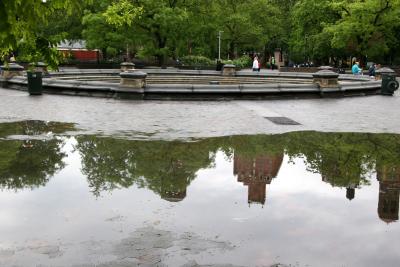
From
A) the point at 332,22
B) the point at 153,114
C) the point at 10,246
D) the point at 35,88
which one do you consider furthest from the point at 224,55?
the point at 10,246

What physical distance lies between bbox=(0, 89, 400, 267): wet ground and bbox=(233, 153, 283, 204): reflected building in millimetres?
33

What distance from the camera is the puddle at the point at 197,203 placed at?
5.29 m

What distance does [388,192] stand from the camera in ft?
25.8

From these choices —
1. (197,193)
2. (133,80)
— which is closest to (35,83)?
(133,80)

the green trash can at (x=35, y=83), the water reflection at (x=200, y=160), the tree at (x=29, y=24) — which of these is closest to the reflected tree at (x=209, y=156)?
the water reflection at (x=200, y=160)

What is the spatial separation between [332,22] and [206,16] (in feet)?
56.4

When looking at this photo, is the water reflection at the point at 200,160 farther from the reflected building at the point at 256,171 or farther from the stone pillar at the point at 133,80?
the stone pillar at the point at 133,80

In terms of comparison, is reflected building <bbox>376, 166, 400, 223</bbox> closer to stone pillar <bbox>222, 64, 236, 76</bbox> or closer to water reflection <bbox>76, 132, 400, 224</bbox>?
water reflection <bbox>76, 132, 400, 224</bbox>

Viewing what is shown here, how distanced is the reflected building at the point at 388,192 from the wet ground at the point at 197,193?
3 centimetres

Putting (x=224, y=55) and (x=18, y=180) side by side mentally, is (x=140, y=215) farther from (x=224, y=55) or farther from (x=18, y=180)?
(x=224, y=55)

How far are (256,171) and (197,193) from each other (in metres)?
1.85

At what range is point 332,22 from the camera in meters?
60.2

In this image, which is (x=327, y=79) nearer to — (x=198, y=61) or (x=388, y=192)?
(x=388, y=192)

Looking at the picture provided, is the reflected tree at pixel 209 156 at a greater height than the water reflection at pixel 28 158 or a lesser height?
lesser
